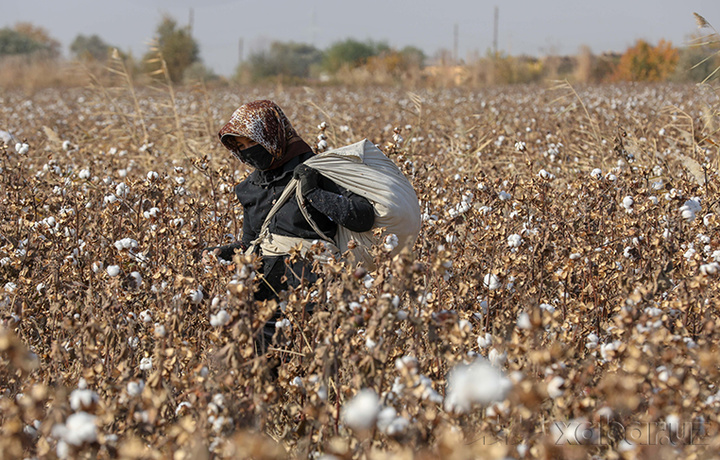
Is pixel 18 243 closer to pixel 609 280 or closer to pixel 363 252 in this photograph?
pixel 363 252

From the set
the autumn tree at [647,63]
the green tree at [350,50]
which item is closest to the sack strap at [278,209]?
the autumn tree at [647,63]

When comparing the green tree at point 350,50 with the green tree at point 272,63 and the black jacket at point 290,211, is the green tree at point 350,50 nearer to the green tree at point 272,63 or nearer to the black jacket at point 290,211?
the green tree at point 272,63

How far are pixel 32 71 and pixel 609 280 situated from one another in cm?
2949

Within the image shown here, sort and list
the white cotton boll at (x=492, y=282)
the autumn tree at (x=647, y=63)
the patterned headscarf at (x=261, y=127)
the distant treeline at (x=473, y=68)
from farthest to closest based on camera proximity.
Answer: the autumn tree at (x=647, y=63) → the distant treeline at (x=473, y=68) → the patterned headscarf at (x=261, y=127) → the white cotton boll at (x=492, y=282)

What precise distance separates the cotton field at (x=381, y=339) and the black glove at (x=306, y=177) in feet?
1.20

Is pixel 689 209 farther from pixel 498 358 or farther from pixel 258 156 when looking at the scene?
pixel 258 156

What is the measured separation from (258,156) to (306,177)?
0.27 meters

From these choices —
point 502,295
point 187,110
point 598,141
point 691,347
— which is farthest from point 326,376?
point 187,110

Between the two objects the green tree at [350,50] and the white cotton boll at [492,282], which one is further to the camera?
the green tree at [350,50]

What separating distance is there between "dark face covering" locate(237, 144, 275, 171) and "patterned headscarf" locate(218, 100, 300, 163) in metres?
0.03

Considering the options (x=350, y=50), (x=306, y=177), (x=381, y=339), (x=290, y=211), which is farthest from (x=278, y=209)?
(x=350, y=50)

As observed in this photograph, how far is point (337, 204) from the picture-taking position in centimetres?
262

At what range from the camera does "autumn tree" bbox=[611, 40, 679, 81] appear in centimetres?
2673

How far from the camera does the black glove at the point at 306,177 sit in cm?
265
